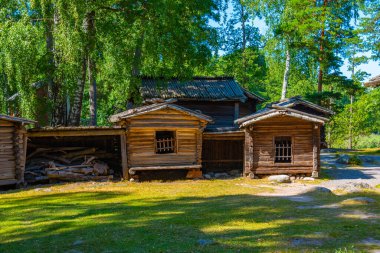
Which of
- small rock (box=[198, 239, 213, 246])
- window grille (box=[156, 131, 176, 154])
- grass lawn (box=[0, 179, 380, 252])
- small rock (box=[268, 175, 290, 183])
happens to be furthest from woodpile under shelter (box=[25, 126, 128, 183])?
small rock (box=[198, 239, 213, 246])

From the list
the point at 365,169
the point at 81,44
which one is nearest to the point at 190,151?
→ the point at 81,44

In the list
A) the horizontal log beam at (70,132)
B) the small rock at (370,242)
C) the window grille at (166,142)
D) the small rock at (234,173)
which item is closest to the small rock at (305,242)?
the small rock at (370,242)

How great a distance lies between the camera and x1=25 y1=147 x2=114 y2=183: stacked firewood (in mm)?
19719

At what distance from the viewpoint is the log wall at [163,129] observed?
20344 millimetres

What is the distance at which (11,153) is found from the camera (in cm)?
1830

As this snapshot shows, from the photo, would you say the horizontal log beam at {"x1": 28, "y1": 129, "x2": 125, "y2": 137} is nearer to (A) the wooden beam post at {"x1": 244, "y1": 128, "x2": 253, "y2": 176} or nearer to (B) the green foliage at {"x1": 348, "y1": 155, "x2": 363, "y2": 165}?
(A) the wooden beam post at {"x1": 244, "y1": 128, "x2": 253, "y2": 176}

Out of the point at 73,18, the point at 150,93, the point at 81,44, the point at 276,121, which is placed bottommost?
the point at 276,121

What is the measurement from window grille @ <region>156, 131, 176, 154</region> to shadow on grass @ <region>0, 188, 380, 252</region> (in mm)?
6529

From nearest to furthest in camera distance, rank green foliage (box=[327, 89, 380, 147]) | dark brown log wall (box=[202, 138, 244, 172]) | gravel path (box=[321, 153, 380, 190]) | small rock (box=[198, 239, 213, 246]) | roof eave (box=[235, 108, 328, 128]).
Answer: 1. small rock (box=[198, 239, 213, 246])
2. gravel path (box=[321, 153, 380, 190])
3. roof eave (box=[235, 108, 328, 128])
4. dark brown log wall (box=[202, 138, 244, 172])
5. green foliage (box=[327, 89, 380, 147])

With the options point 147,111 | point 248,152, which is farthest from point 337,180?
point 147,111

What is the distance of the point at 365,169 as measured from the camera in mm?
24828

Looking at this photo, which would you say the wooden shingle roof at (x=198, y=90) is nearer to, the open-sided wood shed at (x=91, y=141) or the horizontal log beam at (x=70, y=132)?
the open-sided wood shed at (x=91, y=141)

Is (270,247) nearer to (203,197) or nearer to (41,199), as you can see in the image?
(203,197)

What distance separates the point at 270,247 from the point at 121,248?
10.3 ft
